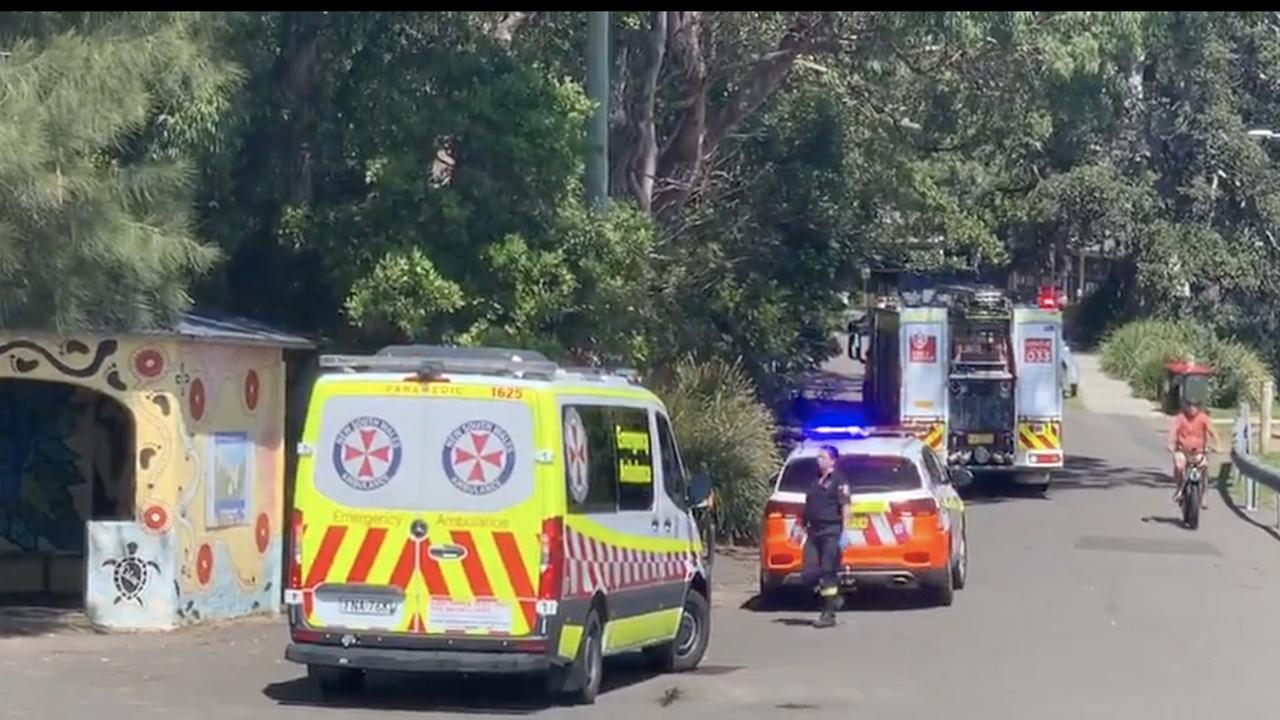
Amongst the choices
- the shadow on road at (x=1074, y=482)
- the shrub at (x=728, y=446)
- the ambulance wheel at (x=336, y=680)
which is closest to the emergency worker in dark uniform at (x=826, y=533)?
the ambulance wheel at (x=336, y=680)

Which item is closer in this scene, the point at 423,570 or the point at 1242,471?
the point at 423,570

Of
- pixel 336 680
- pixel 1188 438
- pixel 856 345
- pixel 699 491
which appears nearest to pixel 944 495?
pixel 699 491

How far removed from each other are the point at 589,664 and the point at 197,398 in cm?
584

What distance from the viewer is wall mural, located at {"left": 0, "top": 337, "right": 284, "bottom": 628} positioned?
18156 mm

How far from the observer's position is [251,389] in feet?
64.7

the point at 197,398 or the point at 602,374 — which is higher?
the point at 602,374

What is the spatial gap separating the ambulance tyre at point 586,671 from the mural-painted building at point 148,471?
200 inches

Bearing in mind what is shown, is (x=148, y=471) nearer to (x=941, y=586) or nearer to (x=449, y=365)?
(x=449, y=365)

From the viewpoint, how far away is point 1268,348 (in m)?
58.9

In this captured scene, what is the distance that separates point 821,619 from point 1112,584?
15.4 feet

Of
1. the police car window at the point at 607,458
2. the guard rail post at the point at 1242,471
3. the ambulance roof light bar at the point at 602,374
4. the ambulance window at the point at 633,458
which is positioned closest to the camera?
the police car window at the point at 607,458

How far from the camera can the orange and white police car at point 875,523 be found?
20656mm

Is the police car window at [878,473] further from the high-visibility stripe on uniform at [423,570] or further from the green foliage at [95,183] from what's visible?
the high-visibility stripe on uniform at [423,570]
